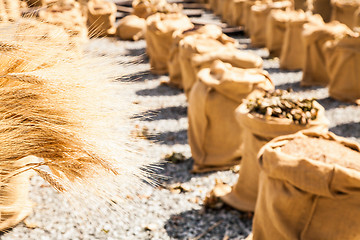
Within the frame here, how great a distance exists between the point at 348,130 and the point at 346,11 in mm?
4656

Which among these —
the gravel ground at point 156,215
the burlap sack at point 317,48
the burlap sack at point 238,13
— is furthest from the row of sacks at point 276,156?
the burlap sack at point 238,13

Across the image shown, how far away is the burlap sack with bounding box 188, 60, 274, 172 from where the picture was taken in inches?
125

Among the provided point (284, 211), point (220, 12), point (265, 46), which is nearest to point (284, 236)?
point (284, 211)

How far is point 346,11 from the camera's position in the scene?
26.8ft

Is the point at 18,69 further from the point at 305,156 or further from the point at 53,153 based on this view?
the point at 305,156

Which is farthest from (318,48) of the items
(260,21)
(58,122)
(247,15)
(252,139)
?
(58,122)

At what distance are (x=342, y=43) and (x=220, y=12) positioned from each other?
7109 millimetres

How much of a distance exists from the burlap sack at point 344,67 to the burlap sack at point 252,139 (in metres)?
2.59

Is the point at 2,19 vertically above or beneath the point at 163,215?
above

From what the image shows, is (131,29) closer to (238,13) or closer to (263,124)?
(238,13)

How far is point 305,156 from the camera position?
6.74 feet

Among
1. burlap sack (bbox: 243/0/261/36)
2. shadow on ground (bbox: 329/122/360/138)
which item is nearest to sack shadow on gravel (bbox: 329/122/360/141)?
shadow on ground (bbox: 329/122/360/138)

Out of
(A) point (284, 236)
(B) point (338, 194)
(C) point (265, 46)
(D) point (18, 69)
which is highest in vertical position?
(D) point (18, 69)

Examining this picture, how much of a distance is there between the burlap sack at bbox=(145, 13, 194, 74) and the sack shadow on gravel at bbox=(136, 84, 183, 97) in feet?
2.18
